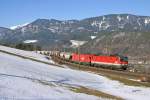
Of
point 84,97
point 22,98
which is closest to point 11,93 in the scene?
point 22,98

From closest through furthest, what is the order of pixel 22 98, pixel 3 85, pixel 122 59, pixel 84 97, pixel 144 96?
pixel 22 98
pixel 3 85
pixel 84 97
pixel 144 96
pixel 122 59

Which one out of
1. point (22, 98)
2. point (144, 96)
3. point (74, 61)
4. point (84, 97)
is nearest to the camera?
point (22, 98)

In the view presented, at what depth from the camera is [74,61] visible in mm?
112562

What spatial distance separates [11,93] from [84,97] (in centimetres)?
761

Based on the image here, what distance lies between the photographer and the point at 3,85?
30.4 m

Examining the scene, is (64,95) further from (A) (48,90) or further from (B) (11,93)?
(B) (11,93)

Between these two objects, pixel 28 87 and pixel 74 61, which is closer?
pixel 28 87

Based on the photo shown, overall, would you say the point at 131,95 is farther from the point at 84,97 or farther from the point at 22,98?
the point at 22,98

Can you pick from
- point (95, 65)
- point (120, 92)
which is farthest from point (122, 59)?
point (120, 92)

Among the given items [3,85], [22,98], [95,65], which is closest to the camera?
[22,98]

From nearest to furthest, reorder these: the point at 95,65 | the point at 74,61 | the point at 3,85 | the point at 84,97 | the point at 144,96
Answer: the point at 3,85 < the point at 84,97 < the point at 144,96 < the point at 95,65 < the point at 74,61

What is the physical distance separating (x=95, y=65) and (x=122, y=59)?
1359 centimetres

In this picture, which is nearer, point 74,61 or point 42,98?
point 42,98

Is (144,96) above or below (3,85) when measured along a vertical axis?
below
